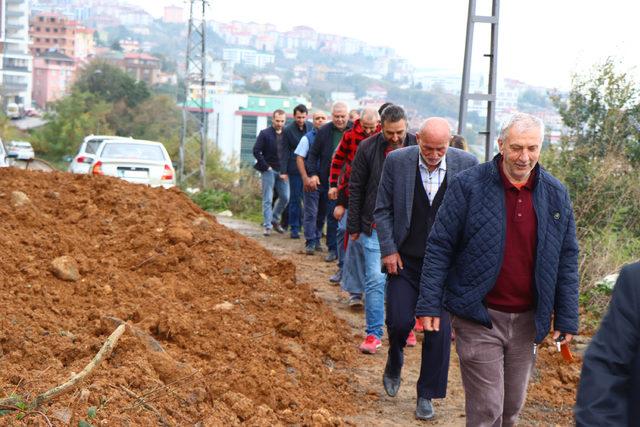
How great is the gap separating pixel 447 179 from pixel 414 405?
168 cm

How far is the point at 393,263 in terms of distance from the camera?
7355mm

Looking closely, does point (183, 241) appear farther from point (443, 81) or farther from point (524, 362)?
point (443, 81)

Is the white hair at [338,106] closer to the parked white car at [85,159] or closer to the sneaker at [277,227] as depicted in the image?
the sneaker at [277,227]

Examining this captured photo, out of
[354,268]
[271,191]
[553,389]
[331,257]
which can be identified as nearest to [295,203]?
[271,191]

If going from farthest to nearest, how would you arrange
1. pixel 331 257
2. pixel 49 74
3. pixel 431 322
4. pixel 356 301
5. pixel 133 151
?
pixel 49 74
pixel 133 151
pixel 331 257
pixel 356 301
pixel 431 322

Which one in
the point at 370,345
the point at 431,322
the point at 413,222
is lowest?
the point at 370,345

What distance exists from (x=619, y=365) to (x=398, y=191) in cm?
411

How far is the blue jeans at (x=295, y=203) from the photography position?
16.9 metres

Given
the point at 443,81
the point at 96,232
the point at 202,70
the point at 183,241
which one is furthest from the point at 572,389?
the point at 443,81

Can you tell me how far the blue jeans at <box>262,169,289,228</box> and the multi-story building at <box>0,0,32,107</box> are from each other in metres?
132

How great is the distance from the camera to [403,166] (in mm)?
7324

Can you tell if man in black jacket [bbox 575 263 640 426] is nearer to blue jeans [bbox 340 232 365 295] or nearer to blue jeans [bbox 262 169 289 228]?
blue jeans [bbox 340 232 365 295]

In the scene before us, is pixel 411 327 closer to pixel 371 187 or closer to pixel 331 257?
pixel 371 187

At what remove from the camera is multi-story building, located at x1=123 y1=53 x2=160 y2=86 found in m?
176
